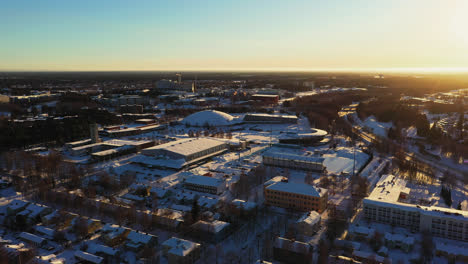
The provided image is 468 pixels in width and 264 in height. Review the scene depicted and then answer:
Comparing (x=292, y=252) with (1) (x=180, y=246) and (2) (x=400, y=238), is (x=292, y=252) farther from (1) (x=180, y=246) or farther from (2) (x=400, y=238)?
(2) (x=400, y=238)

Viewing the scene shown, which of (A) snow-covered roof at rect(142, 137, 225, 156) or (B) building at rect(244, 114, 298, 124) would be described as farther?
(B) building at rect(244, 114, 298, 124)

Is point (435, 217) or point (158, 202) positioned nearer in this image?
point (435, 217)

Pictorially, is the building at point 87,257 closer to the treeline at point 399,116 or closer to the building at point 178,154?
the building at point 178,154

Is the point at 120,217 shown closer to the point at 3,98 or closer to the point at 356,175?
the point at 356,175

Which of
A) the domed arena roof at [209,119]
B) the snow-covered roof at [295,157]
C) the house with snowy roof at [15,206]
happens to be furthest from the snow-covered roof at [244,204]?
the domed arena roof at [209,119]

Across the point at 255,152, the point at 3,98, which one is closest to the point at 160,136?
the point at 255,152

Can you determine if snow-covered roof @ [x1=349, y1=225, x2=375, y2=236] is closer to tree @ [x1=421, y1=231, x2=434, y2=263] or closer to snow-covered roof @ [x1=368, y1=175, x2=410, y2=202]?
tree @ [x1=421, y1=231, x2=434, y2=263]

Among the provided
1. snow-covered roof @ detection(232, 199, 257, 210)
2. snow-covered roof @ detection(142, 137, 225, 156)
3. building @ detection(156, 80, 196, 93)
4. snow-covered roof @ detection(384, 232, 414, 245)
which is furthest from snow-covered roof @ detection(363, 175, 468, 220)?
building @ detection(156, 80, 196, 93)
